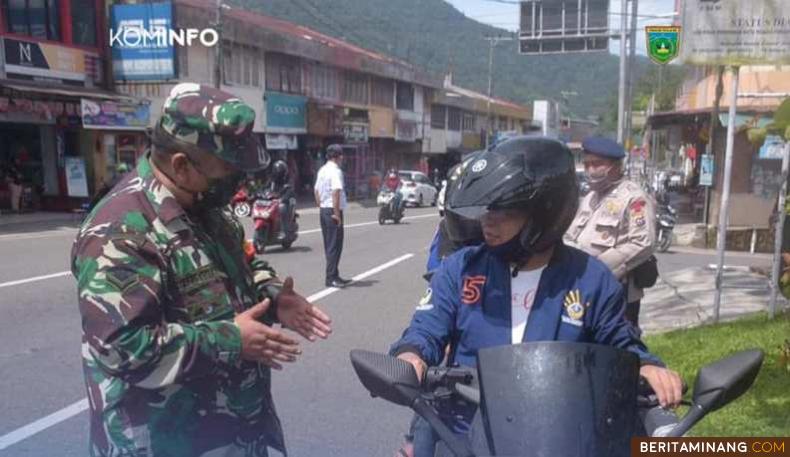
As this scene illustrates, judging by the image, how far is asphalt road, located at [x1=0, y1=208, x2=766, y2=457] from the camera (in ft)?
15.1

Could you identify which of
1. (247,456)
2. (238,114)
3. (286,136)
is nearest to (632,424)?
(247,456)

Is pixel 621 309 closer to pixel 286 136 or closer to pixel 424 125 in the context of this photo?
pixel 286 136

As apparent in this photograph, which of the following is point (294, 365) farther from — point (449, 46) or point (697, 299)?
point (449, 46)

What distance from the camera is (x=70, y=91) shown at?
20000 millimetres

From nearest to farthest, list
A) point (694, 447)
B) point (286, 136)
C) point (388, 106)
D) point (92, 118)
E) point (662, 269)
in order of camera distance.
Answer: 1. point (694, 447)
2. point (662, 269)
3. point (92, 118)
4. point (286, 136)
5. point (388, 106)

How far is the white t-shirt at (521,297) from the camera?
7.01 ft

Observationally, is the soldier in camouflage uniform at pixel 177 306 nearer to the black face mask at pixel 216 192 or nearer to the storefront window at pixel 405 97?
the black face mask at pixel 216 192

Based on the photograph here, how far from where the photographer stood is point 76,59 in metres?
21.2

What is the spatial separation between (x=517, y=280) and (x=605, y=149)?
9.03 ft

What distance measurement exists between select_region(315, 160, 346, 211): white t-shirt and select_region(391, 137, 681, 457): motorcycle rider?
298 inches

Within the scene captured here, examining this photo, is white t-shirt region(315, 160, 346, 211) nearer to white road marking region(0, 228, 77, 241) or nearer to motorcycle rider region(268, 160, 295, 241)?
motorcycle rider region(268, 160, 295, 241)

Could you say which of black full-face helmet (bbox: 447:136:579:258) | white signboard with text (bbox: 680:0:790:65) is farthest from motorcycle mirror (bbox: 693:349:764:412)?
white signboard with text (bbox: 680:0:790:65)

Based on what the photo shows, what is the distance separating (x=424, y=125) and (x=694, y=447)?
149 ft

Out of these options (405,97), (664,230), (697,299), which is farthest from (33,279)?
(405,97)
